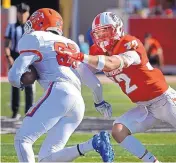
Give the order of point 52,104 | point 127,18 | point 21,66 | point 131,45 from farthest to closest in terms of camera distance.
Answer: point 127,18, point 131,45, point 52,104, point 21,66

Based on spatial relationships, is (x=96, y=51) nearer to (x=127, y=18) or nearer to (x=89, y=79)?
(x=89, y=79)

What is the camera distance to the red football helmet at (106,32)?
7.00m

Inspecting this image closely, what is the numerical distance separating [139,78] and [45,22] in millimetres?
967

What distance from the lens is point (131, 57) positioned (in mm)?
6789

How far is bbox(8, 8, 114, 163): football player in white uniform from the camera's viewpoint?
6398 mm

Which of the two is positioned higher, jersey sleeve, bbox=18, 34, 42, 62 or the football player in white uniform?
jersey sleeve, bbox=18, 34, 42, 62

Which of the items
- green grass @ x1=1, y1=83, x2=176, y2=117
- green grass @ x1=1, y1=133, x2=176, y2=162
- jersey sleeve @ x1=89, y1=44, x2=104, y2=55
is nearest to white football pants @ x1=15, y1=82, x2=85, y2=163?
jersey sleeve @ x1=89, y1=44, x2=104, y2=55

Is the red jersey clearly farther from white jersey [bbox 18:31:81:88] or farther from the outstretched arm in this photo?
white jersey [bbox 18:31:81:88]

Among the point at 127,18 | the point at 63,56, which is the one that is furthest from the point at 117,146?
the point at 127,18

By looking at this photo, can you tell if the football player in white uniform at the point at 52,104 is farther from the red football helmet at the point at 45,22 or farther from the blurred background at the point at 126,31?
the blurred background at the point at 126,31

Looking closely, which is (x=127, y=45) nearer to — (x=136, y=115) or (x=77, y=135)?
(x=136, y=115)

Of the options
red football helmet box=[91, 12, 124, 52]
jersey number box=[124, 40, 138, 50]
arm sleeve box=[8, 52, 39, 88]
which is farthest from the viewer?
red football helmet box=[91, 12, 124, 52]

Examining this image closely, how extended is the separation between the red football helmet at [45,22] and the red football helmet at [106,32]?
15.2 inches

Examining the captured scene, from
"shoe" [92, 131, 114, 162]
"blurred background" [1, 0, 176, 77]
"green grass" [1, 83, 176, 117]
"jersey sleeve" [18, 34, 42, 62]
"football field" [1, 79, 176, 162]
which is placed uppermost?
Answer: "jersey sleeve" [18, 34, 42, 62]
